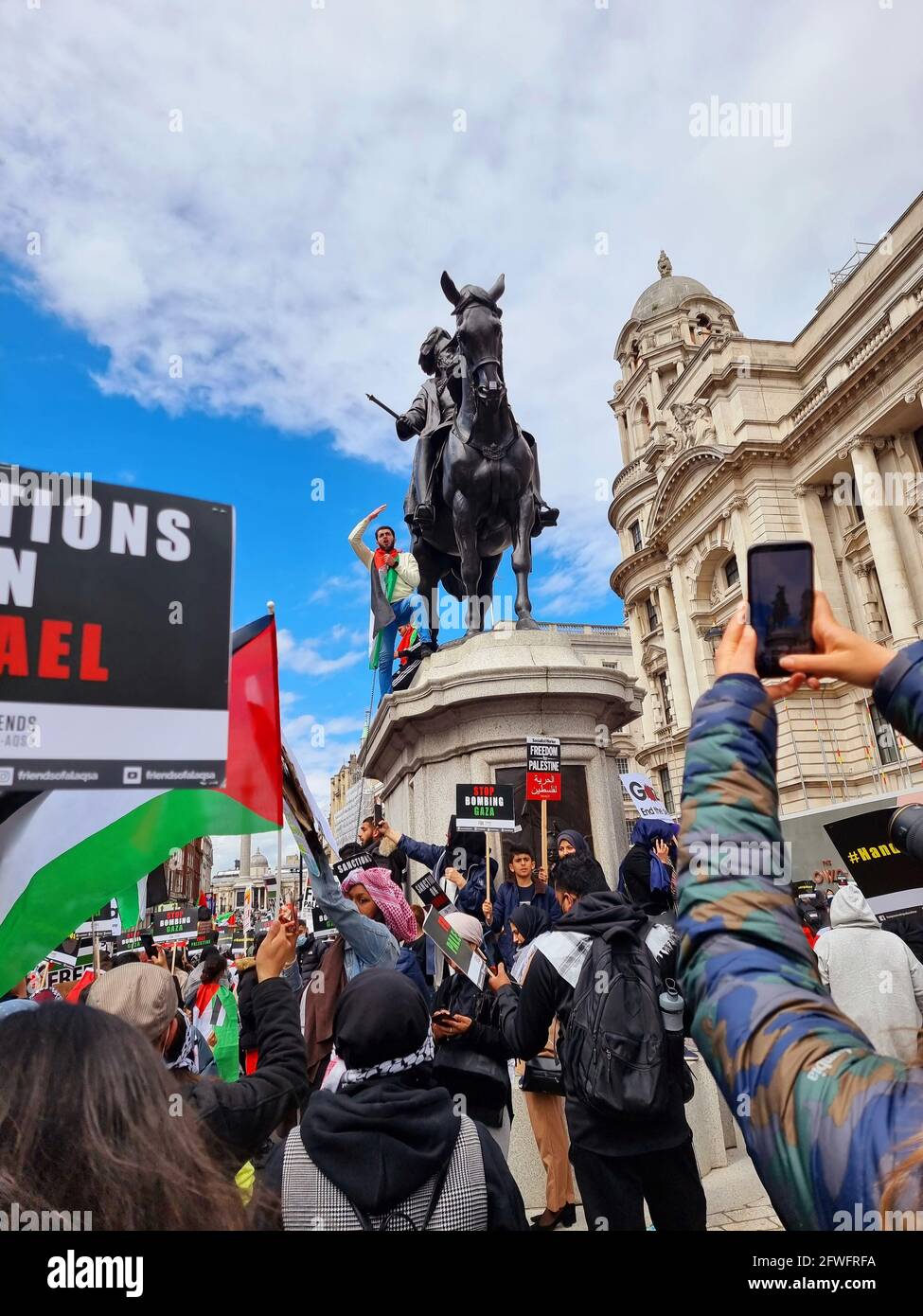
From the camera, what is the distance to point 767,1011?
3.30 feet

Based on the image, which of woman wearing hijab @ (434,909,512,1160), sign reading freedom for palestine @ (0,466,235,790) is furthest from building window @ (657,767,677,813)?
sign reading freedom for palestine @ (0,466,235,790)

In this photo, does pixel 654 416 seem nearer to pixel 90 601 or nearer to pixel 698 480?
pixel 698 480

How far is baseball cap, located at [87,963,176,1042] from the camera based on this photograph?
2.57 m

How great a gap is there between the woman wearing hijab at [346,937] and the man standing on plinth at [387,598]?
520cm

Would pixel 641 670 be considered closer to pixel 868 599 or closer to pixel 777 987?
pixel 868 599

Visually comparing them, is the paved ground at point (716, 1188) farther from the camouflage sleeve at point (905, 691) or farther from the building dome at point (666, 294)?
the building dome at point (666, 294)

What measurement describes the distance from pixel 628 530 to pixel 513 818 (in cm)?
5148

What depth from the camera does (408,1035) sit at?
2027 mm

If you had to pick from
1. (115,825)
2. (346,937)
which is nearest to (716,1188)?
(346,937)

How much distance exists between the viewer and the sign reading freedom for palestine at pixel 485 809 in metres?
6.17

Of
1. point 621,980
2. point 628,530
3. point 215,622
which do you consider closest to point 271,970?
point 215,622

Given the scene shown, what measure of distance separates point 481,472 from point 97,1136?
7.28 m

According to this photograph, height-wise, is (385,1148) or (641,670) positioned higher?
(641,670)

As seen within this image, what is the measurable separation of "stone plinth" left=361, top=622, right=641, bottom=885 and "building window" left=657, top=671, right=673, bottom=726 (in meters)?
40.8
